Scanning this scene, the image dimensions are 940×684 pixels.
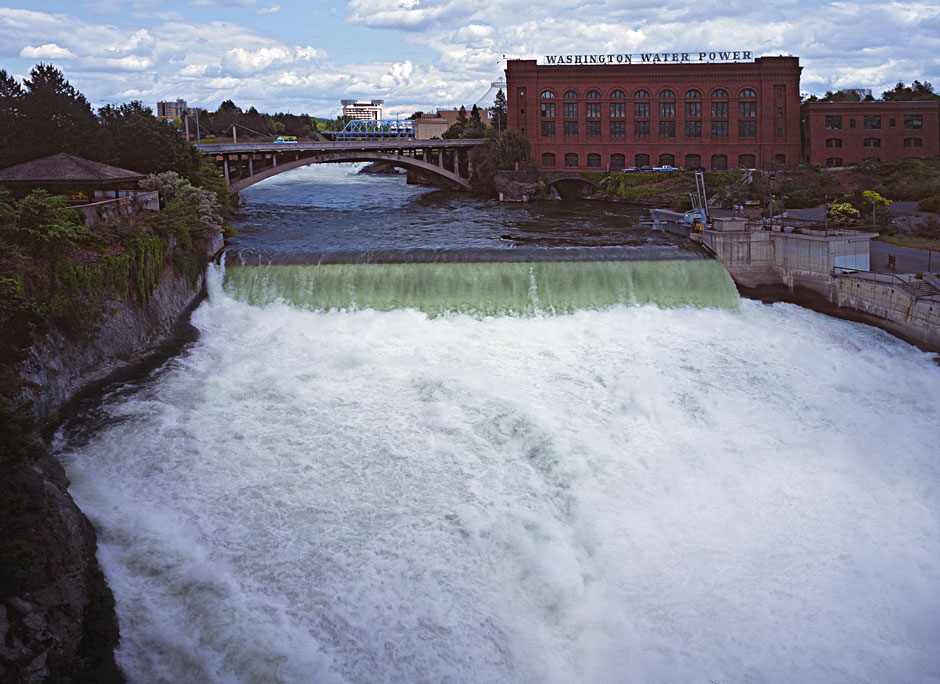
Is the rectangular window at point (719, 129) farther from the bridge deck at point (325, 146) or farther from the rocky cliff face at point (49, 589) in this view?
the rocky cliff face at point (49, 589)

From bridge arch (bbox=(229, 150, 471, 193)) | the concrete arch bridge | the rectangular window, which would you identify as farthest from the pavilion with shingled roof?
the rectangular window

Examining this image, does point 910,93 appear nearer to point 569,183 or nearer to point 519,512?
point 569,183

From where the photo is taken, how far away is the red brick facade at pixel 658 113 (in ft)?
262

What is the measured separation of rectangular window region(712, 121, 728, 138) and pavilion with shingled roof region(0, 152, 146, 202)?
207 ft

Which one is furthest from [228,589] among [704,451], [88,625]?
[704,451]

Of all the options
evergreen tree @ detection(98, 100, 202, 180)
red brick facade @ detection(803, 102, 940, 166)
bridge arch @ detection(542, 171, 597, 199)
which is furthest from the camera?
bridge arch @ detection(542, 171, 597, 199)

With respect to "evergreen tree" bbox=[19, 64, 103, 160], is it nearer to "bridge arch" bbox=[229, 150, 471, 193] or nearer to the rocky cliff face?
"bridge arch" bbox=[229, 150, 471, 193]

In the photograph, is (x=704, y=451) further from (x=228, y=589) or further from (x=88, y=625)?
(x=88, y=625)

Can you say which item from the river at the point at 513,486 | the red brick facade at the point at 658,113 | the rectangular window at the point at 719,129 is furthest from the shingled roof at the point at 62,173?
the rectangular window at the point at 719,129

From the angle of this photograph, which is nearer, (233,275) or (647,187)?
(233,275)

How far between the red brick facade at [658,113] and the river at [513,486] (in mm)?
54891

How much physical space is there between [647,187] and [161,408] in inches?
2321

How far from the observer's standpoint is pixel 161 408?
21438 millimetres

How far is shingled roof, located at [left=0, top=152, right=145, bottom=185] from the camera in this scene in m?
32.1
